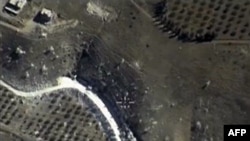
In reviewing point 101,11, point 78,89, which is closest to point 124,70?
point 78,89

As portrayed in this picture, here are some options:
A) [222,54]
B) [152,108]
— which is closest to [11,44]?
[152,108]

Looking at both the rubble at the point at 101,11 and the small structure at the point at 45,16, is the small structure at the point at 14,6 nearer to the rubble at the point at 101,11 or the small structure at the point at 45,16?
the small structure at the point at 45,16

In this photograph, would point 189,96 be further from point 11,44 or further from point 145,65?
point 11,44

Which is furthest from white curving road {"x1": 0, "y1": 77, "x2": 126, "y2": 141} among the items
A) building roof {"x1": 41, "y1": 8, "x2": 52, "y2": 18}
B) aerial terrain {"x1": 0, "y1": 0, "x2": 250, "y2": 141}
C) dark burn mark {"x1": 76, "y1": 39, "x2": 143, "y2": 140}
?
building roof {"x1": 41, "y1": 8, "x2": 52, "y2": 18}

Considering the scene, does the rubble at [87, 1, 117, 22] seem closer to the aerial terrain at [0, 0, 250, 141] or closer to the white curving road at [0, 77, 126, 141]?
the aerial terrain at [0, 0, 250, 141]

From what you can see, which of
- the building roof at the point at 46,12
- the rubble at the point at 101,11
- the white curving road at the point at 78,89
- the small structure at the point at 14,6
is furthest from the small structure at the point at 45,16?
the white curving road at the point at 78,89
